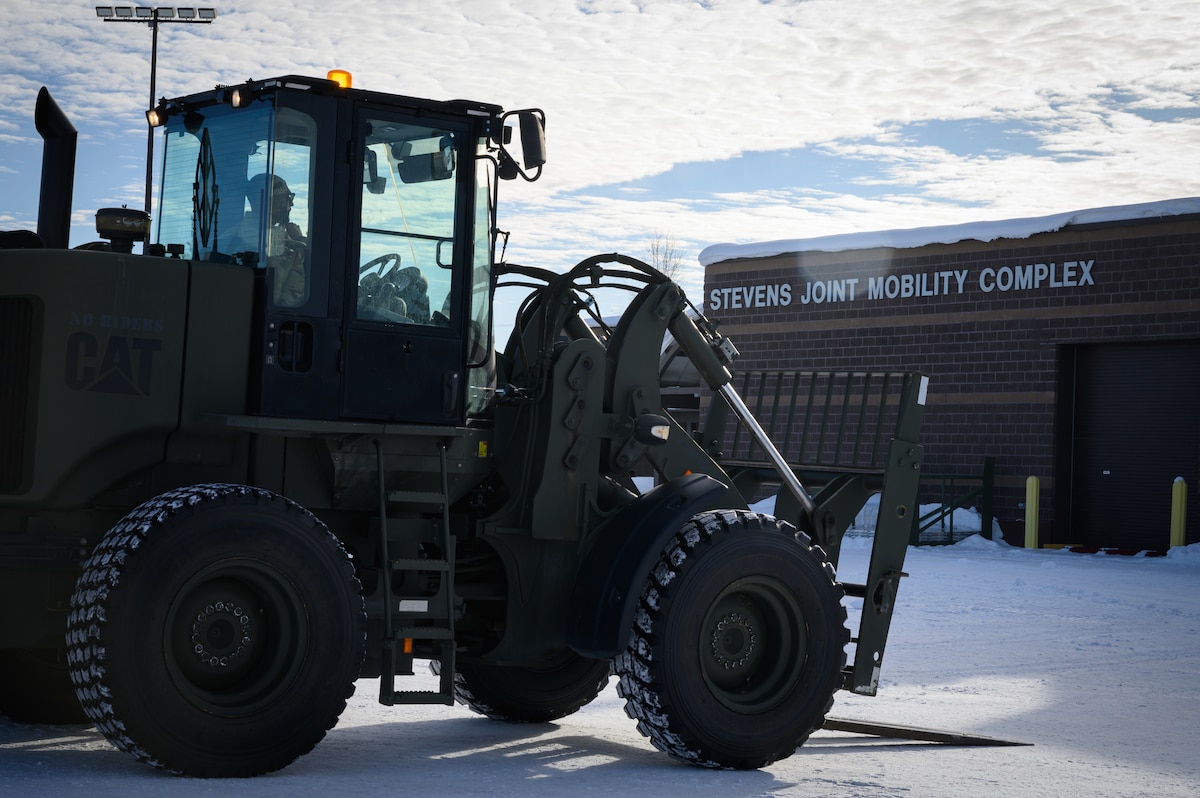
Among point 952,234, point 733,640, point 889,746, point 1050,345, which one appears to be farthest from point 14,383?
point 952,234

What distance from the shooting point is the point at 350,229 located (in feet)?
23.6

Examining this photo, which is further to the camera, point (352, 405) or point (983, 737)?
point (983, 737)

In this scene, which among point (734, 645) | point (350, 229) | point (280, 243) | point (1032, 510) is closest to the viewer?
point (280, 243)

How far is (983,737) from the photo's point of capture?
325 inches

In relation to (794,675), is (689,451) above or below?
above

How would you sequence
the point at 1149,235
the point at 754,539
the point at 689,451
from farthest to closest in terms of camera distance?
1. the point at 1149,235
2. the point at 689,451
3. the point at 754,539

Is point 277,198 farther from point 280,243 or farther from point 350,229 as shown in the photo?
point 350,229

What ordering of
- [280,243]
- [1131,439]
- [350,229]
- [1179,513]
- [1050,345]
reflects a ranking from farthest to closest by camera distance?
[1050,345] < [1131,439] < [1179,513] < [350,229] < [280,243]

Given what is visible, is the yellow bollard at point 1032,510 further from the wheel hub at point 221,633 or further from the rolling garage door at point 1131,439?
the wheel hub at point 221,633

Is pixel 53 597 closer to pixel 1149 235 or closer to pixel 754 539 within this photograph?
pixel 754 539

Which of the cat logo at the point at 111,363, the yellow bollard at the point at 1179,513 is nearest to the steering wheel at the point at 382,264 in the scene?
the cat logo at the point at 111,363

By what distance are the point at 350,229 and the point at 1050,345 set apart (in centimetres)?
2046

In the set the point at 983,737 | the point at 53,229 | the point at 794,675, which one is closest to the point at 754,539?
the point at 794,675

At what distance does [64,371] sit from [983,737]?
202 inches
